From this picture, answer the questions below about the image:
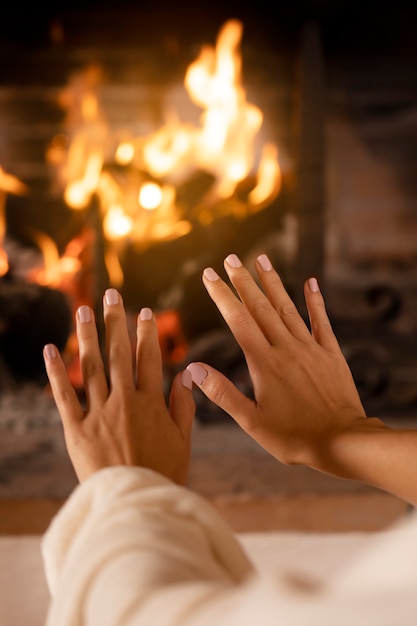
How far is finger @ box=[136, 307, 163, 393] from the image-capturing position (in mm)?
669

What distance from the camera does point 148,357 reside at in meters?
0.68

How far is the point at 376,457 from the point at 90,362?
12.3 inches

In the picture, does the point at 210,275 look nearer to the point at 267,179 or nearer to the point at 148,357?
the point at 148,357

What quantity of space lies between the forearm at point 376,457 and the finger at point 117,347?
23 centimetres

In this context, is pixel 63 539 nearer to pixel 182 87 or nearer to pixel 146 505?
pixel 146 505

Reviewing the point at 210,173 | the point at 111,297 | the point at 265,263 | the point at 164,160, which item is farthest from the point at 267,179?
the point at 111,297

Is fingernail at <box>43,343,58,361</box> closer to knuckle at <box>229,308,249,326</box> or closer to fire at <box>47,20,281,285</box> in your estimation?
knuckle at <box>229,308,249,326</box>

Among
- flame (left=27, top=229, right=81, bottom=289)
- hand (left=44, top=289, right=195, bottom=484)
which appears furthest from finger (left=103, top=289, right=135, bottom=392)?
flame (left=27, top=229, right=81, bottom=289)

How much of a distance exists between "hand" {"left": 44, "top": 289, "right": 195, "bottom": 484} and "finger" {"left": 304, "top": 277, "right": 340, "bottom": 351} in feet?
0.59

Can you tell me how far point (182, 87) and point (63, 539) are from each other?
158 centimetres

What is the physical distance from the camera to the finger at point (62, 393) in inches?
25.7

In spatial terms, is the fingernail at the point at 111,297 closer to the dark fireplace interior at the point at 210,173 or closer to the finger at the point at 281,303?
the finger at the point at 281,303

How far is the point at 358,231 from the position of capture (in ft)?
6.14

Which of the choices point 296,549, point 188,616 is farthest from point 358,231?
point 188,616
